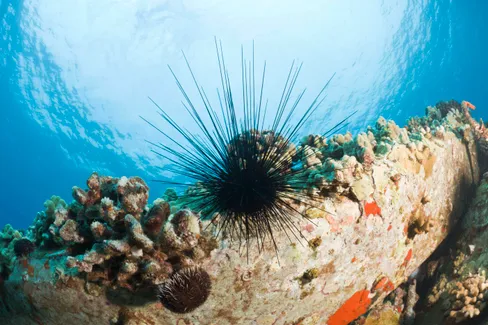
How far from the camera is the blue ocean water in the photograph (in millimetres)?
31578

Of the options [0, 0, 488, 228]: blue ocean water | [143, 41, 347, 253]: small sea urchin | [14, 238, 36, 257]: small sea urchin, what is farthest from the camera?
[0, 0, 488, 228]: blue ocean water

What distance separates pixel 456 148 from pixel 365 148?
3.30 m

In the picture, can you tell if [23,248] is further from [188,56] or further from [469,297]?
[188,56]

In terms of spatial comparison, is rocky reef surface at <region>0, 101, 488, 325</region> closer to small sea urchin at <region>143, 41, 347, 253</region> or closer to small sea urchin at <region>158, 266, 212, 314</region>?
small sea urchin at <region>158, 266, 212, 314</region>

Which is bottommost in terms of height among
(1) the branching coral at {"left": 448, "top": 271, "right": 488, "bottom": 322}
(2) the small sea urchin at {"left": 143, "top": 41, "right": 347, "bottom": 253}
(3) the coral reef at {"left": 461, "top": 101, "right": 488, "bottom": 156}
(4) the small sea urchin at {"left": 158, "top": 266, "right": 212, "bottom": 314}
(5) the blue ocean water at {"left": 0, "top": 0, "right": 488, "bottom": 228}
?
(1) the branching coral at {"left": 448, "top": 271, "right": 488, "bottom": 322}

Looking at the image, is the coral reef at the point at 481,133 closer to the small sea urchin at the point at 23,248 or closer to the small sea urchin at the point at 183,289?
the small sea urchin at the point at 183,289

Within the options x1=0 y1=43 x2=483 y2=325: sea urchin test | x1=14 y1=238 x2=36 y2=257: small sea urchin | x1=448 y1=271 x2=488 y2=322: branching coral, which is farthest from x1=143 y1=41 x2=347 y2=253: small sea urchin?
x1=448 y1=271 x2=488 y2=322: branching coral

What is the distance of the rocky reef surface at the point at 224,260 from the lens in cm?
261

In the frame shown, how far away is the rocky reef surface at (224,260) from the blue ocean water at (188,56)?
33.6m

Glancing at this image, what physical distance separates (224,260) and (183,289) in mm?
486

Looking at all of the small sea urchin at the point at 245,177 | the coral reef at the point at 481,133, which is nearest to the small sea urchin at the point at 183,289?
the small sea urchin at the point at 245,177

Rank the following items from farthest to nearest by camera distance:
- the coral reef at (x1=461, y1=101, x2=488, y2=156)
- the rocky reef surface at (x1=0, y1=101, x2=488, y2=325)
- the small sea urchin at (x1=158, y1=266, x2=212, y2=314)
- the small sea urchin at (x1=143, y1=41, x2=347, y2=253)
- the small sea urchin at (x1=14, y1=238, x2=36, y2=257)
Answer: the coral reef at (x1=461, y1=101, x2=488, y2=156) → the small sea urchin at (x1=14, y1=238, x2=36, y2=257) → the small sea urchin at (x1=143, y1=41, x2=347, y2=253) → the rocky reef surface at (x1=0, y1=101, x2=488, y2=325) → the small sea urchin at (x1=158, y1=266, x2=212, y2=314)

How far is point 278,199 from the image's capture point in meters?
2.87

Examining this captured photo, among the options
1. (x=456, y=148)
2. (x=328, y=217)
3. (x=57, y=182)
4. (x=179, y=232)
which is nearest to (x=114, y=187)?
(x=179, y=232)
